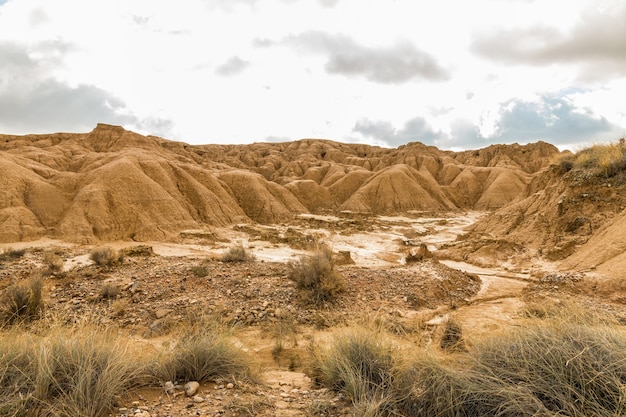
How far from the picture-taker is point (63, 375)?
9.94 ft

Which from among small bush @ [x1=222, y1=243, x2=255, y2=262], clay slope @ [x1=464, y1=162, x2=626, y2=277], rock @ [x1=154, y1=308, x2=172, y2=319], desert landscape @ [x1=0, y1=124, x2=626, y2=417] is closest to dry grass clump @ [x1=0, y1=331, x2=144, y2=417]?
desert landscape @ [x1=0, y1=124, x2=626, y2=417]

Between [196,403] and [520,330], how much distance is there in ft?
10.7

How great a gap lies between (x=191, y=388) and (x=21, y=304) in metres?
5.85

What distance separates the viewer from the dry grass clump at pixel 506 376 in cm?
253

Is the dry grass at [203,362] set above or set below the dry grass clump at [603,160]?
below

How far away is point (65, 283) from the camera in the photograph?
885 cm

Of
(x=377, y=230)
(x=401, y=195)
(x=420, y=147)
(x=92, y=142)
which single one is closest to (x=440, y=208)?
(x=401, y=195)

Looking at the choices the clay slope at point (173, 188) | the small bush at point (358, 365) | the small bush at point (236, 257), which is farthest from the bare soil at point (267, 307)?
the clay slope at point (173, 188)

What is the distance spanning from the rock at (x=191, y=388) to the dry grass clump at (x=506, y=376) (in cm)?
141

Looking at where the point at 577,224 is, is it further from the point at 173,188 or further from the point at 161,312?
the point at 173,188

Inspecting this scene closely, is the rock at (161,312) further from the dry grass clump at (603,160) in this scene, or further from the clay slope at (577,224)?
the dry grass clump at (603,160)

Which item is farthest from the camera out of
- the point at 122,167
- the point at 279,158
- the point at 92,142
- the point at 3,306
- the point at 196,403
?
the point at 279,158

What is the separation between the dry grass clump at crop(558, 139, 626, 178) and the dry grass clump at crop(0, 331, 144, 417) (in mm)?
18479

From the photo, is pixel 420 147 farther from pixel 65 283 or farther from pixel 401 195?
pixel 65 283
